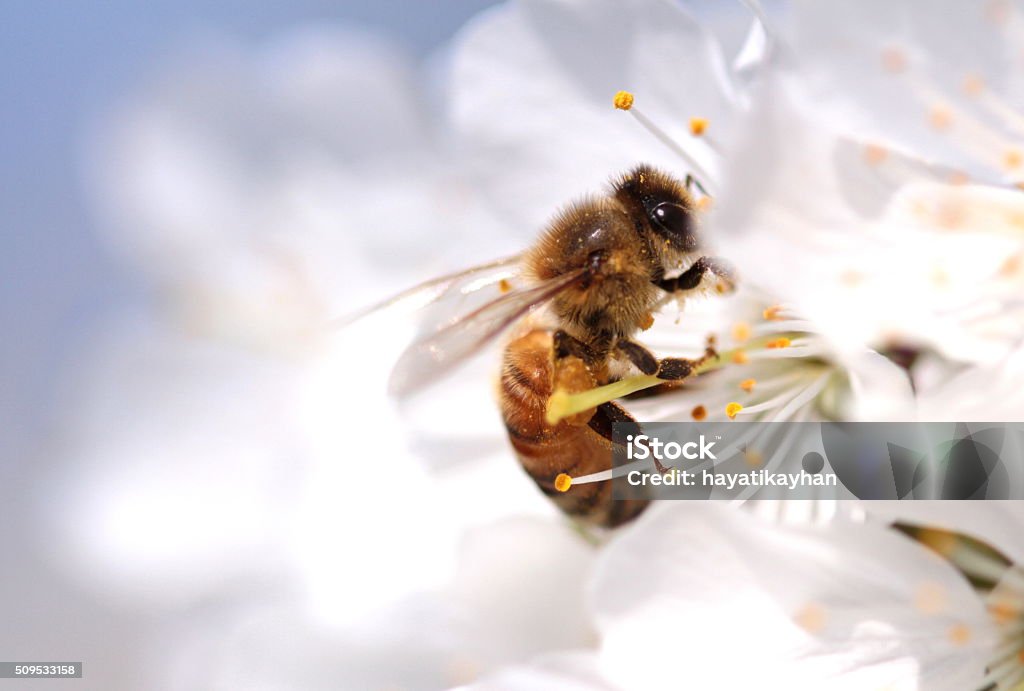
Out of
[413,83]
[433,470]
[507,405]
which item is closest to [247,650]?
[433,470]

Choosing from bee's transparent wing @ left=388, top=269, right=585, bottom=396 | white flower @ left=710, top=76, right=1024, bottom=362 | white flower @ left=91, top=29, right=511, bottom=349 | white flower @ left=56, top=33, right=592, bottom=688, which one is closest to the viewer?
white flower @ left=710, top=76, right=1024, bottom=362

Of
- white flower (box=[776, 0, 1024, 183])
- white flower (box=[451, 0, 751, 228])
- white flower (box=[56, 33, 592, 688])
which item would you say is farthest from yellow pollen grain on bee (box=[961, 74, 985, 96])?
white flower (box=[56, 33, 592, 688])

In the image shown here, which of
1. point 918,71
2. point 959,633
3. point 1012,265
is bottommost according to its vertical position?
point 959,633

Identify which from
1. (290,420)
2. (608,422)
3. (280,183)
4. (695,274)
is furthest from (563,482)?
(280,183)

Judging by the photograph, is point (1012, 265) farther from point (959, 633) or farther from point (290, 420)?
point (290, 420)

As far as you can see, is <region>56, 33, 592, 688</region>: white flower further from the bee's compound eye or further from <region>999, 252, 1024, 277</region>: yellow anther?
<region>999, 252, 1024, 277</region>: yellow anther

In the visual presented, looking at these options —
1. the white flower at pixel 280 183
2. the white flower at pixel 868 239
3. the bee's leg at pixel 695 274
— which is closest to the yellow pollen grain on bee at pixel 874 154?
the white flower at pixel 868 239

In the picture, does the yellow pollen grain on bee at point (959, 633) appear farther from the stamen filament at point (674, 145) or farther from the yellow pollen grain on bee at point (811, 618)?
the stamen filament at point (674, 145)
